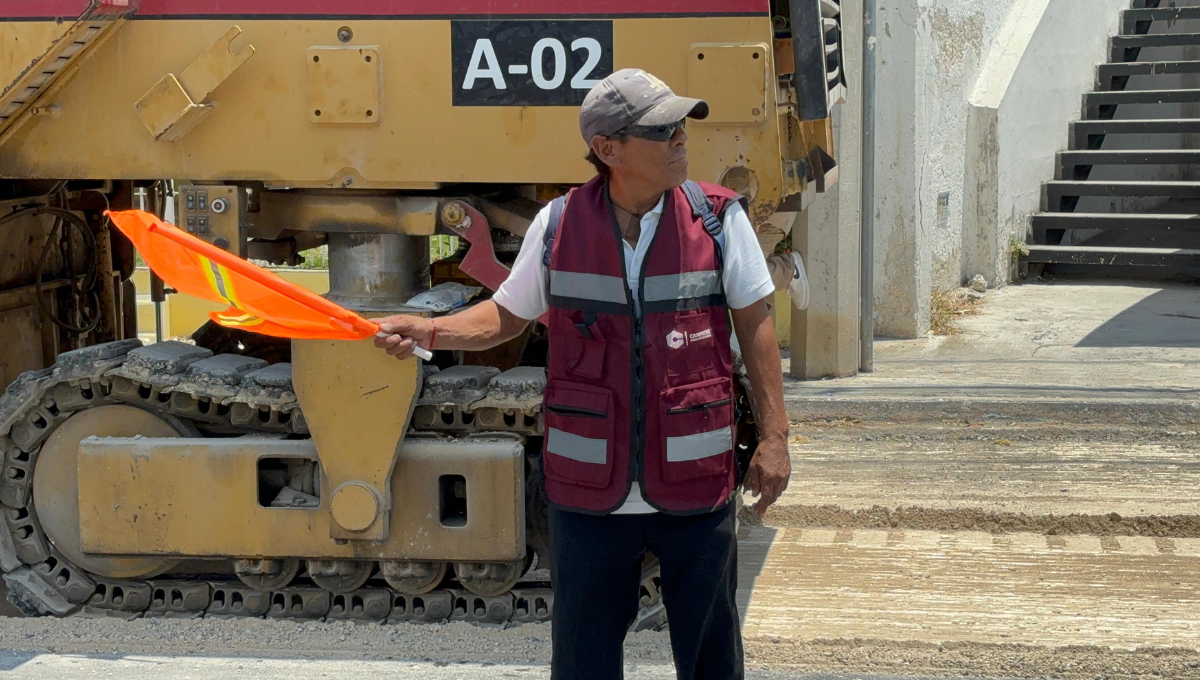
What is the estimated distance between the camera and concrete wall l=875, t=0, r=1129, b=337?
9.69 m

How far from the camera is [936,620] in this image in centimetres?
490

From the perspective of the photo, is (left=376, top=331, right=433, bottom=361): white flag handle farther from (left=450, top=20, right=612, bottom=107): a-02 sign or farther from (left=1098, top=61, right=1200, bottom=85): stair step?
(left=1098, top=61, right=1200, bottom=85): stair step

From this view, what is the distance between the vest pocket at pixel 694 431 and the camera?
3.26m

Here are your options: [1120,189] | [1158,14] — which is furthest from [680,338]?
[1158,14]

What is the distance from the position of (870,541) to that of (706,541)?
273 centimetres

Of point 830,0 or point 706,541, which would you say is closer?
point 706,541

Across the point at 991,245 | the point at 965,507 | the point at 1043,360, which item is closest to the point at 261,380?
the point at 965,507

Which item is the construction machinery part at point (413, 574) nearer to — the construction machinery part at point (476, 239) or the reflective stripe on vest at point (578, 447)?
the construction machinery part at point (476, 239)

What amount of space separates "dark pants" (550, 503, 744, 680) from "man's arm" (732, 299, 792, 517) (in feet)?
0.41

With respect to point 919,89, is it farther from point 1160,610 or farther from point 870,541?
point 1160,610

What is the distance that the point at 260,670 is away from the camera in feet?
14.5

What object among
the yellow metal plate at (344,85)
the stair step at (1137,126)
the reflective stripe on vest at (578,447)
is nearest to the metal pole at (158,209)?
the yellow metal plate at (344,85)

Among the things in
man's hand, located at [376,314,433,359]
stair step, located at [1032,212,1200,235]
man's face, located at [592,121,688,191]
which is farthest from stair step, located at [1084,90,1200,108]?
man's hand, located at [376,314,433,359]

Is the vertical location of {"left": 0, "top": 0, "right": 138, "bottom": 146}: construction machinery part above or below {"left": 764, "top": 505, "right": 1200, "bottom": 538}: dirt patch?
above
